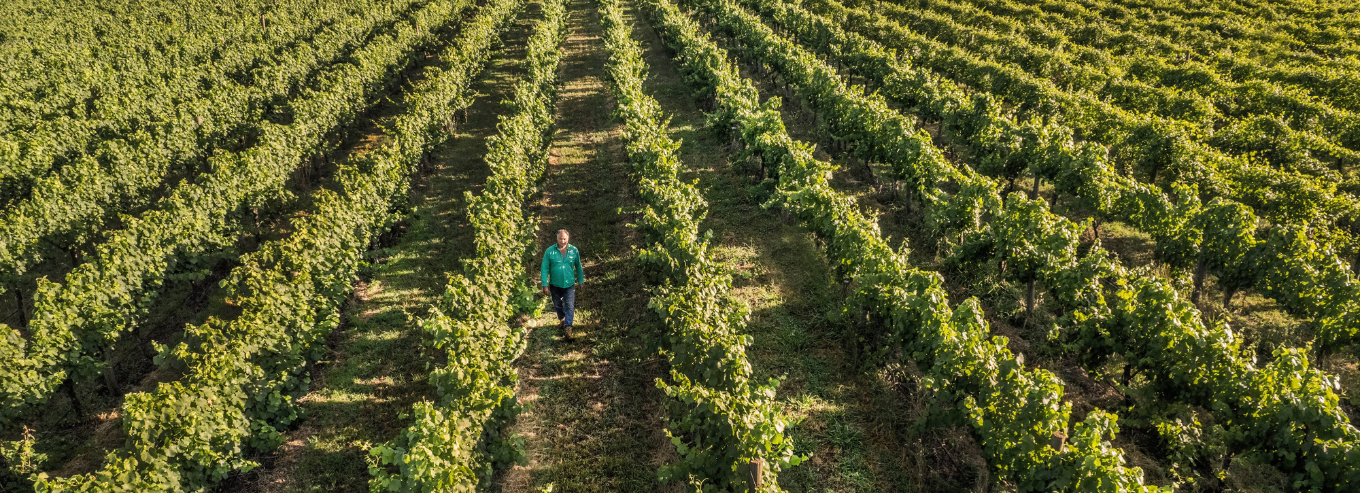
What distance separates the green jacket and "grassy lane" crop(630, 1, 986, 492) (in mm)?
3091

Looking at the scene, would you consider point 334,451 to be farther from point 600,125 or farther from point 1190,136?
point 1190,136

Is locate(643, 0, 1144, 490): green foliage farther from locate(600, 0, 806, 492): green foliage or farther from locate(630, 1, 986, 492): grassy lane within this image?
locate(600, 0, 806, 492): green foliage

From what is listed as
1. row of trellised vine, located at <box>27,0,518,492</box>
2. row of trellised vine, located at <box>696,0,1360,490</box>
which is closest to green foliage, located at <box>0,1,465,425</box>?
row of trellised vine, located at <box>27,0,518,492</box>

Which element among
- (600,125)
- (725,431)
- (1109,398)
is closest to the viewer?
(725,431)

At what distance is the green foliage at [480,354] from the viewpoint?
21.4 feet

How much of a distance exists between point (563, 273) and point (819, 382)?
425 cm

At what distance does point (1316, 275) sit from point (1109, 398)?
11.0 ft

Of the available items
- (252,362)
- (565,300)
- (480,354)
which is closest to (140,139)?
(252,362)

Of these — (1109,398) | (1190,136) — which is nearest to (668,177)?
(1109,398)

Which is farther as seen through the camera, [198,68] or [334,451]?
[198,68]

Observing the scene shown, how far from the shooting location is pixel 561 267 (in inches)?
390

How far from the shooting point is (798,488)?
798cm

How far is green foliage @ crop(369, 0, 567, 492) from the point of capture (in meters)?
6.51

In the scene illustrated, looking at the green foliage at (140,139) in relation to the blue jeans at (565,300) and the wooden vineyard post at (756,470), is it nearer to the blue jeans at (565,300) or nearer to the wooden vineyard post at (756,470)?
the blue jeans at (565,300)
